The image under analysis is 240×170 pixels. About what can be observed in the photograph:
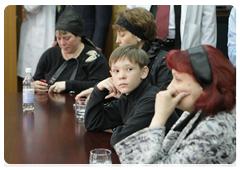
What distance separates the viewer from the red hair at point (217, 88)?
2.73 ft

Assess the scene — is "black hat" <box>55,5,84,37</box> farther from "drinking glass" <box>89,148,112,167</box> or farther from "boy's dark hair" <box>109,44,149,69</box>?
"drinking glass" <box>89,148,112,167</box>

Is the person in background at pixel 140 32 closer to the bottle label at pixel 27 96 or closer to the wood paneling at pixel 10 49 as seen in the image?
the bottle label at pixel 27 96

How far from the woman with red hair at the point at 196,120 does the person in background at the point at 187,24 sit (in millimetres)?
2173

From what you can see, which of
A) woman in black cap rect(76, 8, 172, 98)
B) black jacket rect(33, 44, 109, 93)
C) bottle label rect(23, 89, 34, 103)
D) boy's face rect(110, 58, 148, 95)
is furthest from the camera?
black jacket rect(33, 44, 109, 93)

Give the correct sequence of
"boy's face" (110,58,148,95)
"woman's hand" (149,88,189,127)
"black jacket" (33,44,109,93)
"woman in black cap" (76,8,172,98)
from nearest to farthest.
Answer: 1. "woman's hand" (149,88,189,127)
2. "boy's face" (110,58,148,95)
3. "woman in black cap" (76,8,172,98)
4. "black jacket" (33,44,109,93)

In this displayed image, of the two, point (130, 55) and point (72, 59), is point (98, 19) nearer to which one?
point (72, 59)

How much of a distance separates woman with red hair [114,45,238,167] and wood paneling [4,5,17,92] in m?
3.71

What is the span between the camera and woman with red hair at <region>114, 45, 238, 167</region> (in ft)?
2.63

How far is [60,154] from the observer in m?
1.04

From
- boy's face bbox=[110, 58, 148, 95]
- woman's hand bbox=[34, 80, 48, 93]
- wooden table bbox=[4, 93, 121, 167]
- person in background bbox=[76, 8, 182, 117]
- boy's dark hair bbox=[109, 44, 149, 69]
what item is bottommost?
wooden table bbox=[4, 93, 121, 167]

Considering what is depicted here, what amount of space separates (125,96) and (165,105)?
0.43m

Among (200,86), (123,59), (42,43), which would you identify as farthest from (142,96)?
(42,43)

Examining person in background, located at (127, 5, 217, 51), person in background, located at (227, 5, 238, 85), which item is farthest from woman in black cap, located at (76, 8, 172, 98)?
person in background, located at (127, 5, 217, 51)

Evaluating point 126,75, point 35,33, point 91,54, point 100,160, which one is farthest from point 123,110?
point 35,33
